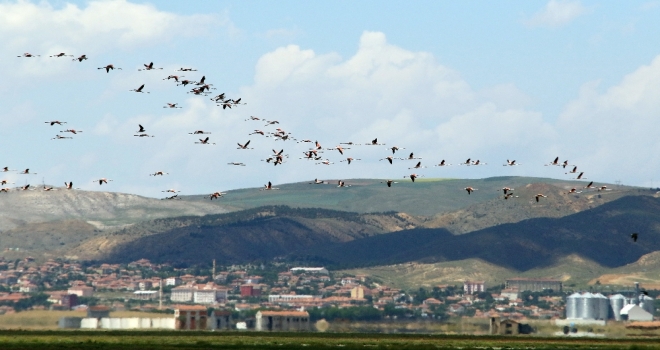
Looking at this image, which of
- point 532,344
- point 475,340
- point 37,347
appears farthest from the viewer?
point 475,340

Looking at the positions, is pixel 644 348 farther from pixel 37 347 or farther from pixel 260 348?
pixel 37 347

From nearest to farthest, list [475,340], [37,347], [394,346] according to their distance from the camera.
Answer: [37,347]
[394,346]
[475,340]

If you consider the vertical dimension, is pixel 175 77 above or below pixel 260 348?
above

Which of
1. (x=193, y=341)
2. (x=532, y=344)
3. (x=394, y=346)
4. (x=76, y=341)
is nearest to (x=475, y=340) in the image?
(x=532, y=344)

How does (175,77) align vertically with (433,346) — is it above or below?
above

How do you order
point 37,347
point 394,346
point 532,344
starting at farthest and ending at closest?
point 532,344, point 394,346, point 37,347

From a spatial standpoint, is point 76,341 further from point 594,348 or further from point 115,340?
point 594,348

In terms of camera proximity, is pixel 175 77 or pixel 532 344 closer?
pixel 175 77

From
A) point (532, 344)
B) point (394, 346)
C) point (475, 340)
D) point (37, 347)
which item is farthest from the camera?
point (475, 340)

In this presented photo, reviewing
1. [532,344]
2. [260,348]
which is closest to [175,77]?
[260,348]
